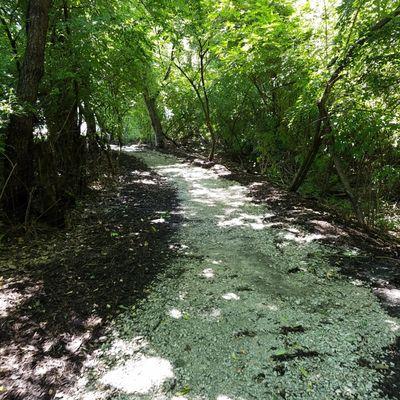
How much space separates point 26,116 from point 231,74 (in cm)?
704

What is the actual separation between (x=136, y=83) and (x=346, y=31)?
630cm

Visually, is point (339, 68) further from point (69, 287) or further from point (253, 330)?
point (69, 287)

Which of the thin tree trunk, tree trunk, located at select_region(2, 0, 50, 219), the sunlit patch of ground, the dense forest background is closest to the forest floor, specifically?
the sunlit patch of ground

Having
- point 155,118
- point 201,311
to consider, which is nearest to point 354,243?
point 201,311

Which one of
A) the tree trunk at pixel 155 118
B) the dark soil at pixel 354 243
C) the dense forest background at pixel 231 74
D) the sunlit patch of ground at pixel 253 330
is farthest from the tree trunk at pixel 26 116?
the tree trunk at pixel 155 118

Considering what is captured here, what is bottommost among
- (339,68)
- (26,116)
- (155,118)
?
(26,116)

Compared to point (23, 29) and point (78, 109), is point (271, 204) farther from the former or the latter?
point (23, 29)

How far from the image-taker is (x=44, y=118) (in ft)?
18.2

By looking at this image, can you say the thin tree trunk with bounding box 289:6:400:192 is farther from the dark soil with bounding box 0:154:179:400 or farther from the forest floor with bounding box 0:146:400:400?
the dark soil with bounding box 0:154:179:400

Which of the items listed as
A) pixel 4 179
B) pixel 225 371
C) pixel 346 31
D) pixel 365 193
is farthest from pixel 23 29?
pixel 365 193

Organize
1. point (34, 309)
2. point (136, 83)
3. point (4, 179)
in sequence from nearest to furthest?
1. point (34, 309)
2. point (4, 179)
3. point (136, 83)

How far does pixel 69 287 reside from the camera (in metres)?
3.84

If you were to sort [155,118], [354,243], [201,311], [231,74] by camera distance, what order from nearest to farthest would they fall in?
[201,311] < [354,243] < [231,74] < [155,118]

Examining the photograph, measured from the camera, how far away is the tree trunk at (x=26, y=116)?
192 inches
